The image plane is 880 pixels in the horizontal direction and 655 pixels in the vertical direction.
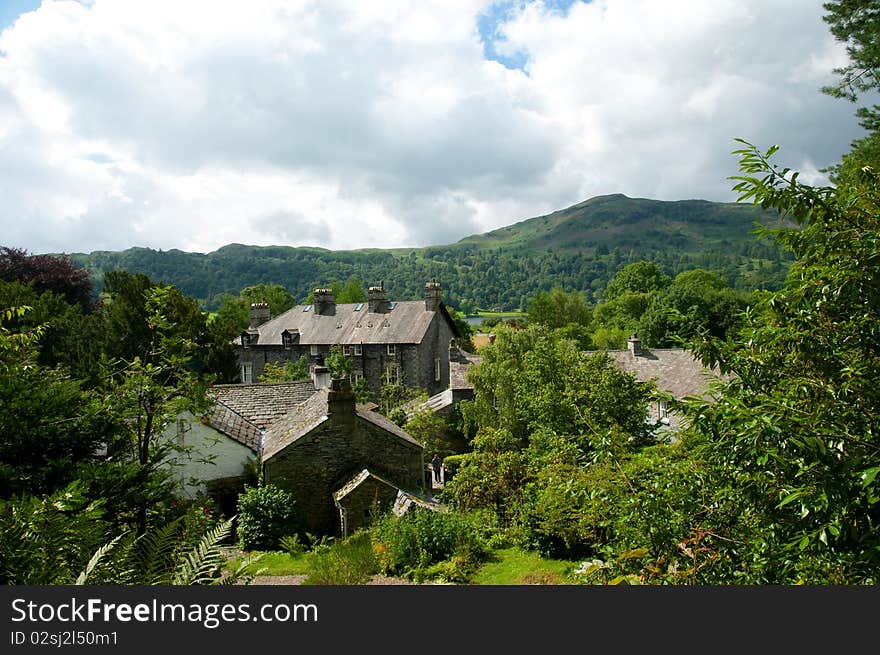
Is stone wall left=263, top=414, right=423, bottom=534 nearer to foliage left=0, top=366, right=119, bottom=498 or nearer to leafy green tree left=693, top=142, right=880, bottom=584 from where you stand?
foliage left=0, top=366, right=119, bottom=498

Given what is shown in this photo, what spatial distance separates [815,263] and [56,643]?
20.5ft

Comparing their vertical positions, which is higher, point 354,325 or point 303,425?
point 354,325

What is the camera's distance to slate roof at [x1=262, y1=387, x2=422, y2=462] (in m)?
18.1

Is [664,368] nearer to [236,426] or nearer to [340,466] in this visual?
[340,466]

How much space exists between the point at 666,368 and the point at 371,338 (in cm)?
2277

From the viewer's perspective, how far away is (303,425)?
61.8ft

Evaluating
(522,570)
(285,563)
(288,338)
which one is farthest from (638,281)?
(285,563)

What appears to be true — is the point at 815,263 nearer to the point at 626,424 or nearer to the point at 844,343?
the point at 844,343

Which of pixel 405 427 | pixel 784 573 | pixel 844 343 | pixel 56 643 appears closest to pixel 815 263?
pixel 844 343

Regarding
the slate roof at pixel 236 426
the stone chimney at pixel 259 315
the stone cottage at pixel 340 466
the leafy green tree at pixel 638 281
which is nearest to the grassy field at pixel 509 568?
the stone cottage at pixel 340 466

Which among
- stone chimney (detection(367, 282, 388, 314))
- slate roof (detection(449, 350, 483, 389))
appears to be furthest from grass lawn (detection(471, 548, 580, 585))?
stone chimney (detection(367, 282, 388, 314))

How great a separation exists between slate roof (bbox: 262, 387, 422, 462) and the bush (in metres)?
1.12

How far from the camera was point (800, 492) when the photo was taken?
3885 mm

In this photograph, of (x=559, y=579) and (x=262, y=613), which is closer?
(x=262, y=613)
